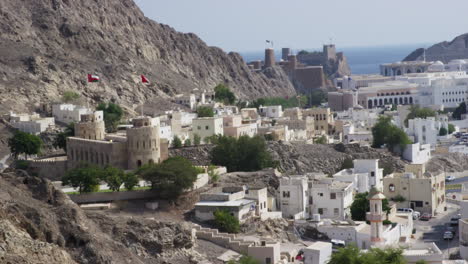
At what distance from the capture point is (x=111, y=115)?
84500 mm

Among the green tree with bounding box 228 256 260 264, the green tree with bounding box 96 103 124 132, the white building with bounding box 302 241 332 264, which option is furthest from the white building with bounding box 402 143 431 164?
the green tree with bounding box 228 256 260 264

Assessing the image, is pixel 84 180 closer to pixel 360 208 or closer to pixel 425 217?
pixel 360 208

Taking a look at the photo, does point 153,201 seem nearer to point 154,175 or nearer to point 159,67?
point 154,175

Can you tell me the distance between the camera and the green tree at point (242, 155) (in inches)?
2638

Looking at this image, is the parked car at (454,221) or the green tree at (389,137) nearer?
the parked car at (454,221)

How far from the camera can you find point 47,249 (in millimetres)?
34781

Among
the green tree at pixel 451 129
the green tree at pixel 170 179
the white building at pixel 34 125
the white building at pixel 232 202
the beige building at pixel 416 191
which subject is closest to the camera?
the white building at pixel 232 202

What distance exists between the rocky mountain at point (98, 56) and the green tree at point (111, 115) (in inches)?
235

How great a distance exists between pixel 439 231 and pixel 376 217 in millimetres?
8606

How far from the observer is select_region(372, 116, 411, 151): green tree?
271 feet

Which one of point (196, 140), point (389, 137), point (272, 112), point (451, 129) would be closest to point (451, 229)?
point (196, 140)

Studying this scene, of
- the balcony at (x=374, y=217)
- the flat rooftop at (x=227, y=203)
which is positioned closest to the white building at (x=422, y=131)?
the flat rooftop at (x=227, y=203)

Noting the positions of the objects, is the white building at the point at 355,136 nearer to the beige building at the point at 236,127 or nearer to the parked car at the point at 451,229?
the beige building at the point at 236,127

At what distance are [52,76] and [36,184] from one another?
54.9m
